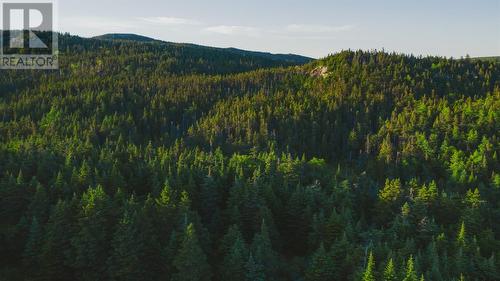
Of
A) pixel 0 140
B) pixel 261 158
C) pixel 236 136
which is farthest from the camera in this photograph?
pixel 236 136

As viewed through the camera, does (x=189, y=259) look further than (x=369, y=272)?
Yes

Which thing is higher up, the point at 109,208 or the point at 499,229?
the point at 109,208

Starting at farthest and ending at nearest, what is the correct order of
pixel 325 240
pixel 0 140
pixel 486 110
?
1. pixel 486 110
2. pixel 0 140
3. pixel 325 240

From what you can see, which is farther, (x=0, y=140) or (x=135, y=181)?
(x=0, y=140)

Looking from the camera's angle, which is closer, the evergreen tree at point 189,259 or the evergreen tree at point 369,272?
the evergreen tree at point 369,272

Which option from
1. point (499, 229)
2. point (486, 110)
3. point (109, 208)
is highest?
point (486, 110)

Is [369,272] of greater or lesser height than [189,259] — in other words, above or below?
above

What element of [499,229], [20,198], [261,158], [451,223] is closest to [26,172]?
[20,198]

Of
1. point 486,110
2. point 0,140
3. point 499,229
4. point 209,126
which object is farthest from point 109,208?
point 486,110

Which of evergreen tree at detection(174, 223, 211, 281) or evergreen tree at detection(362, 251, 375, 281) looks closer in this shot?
evergreen tree at detection(362, 251, 375, 281)

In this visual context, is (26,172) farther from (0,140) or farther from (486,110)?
(486,110)
